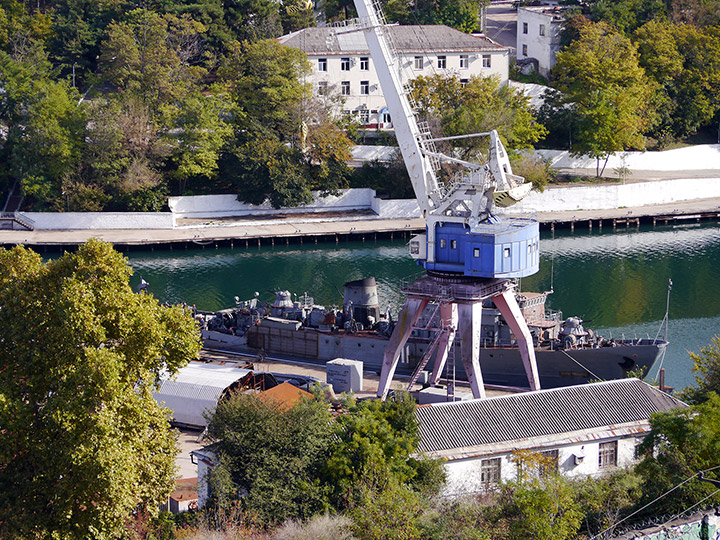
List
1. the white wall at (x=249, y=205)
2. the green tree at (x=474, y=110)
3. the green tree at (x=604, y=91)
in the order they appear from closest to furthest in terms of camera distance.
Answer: the green tree at (x=474, y=110), the white wall at (x=249, y=205), the green tree at (x=604, y=91)

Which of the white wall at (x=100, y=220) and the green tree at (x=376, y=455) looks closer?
the green tree at (x=376, y=455)

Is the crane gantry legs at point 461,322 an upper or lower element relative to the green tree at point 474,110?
lower

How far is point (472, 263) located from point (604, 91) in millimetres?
46476

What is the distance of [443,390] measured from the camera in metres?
41.8

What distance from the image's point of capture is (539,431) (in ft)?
112

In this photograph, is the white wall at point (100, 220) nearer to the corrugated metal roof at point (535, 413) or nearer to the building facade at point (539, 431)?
the building facade at point (539, 431)

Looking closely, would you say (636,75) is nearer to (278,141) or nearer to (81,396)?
(278,141)

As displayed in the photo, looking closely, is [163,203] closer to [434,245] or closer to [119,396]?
[434,245]

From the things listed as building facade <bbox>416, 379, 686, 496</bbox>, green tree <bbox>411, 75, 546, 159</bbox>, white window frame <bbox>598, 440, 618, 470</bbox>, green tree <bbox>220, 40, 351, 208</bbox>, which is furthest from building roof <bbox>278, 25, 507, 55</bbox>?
white window frame <bbox>598, 440, 618, 470</bbox>

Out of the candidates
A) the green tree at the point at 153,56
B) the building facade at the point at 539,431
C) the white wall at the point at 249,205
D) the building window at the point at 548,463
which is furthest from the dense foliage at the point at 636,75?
the building window at the point at 548,463

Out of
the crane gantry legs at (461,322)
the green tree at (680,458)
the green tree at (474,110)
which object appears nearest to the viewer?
the green tree at (680,458)

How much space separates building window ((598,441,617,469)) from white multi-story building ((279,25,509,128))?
5637cm

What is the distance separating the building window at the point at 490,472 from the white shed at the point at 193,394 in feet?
36.5

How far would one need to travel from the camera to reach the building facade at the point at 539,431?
32.9 m
